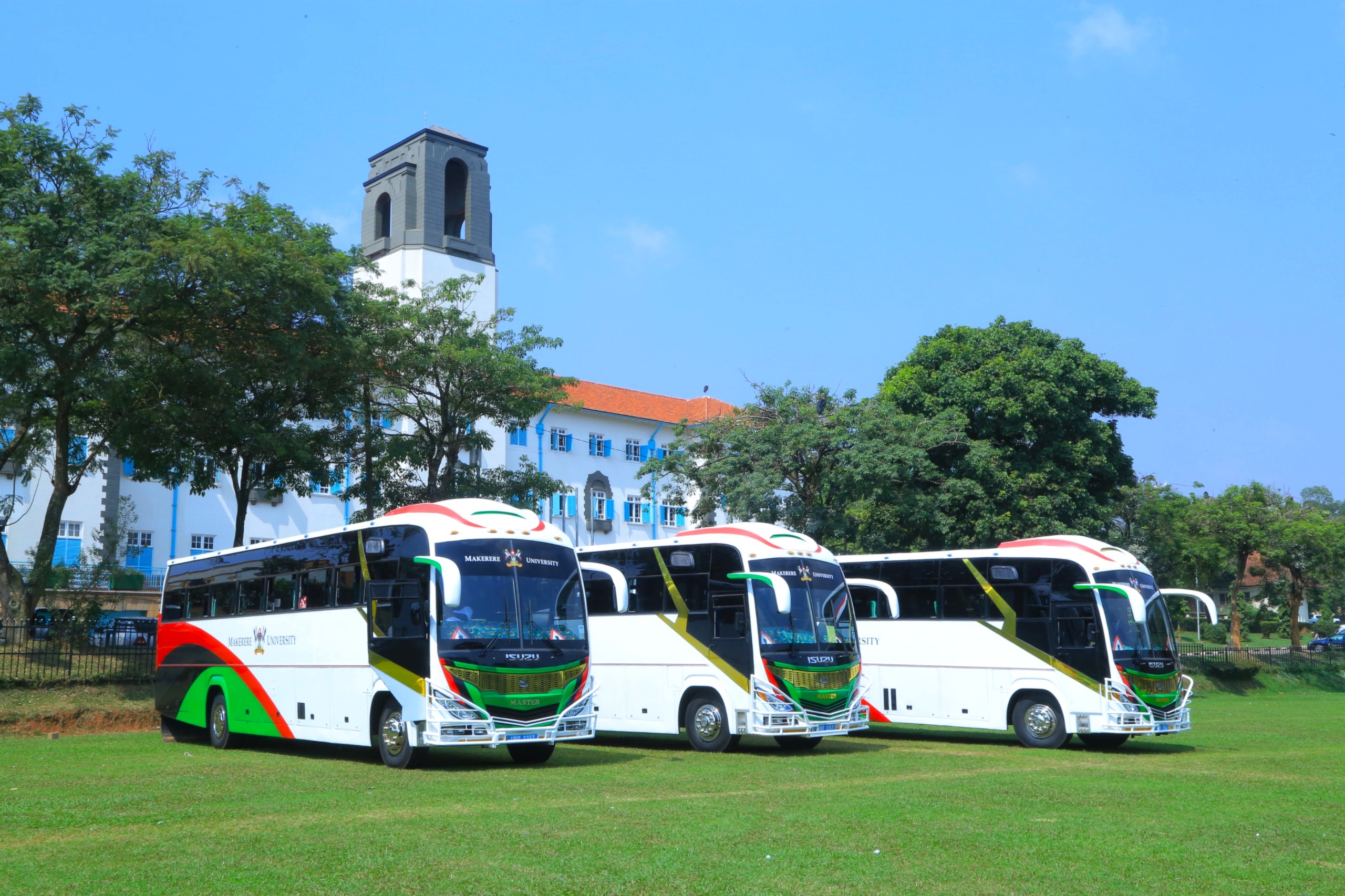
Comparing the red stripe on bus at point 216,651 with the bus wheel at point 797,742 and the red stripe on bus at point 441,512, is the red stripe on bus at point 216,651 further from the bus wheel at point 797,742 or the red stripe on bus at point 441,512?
the bus wheel at point 797,742

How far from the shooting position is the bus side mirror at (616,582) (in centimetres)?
1717

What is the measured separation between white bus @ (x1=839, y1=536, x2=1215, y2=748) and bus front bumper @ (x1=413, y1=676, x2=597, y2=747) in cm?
793

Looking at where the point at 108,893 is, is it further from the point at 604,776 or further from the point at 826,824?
the point at 604,776

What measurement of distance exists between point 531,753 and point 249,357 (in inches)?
536

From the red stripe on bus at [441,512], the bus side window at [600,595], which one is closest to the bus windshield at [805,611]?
the bus side window at [600,595]

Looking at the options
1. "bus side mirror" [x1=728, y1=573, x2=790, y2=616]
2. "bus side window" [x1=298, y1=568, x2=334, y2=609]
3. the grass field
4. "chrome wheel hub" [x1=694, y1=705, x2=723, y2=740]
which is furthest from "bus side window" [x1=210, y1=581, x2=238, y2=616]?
"bus side mirror" [x1=728, y1=573, x2=790, y2=616]

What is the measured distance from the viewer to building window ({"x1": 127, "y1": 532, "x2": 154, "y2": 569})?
4738 centimetres

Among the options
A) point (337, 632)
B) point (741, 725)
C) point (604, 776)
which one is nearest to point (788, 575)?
point (741, 725)

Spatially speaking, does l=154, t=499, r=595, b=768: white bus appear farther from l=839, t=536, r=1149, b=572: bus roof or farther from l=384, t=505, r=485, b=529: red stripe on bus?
l=839, t=536, r=1149, b=572: bus roof

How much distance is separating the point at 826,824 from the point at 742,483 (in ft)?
73.4

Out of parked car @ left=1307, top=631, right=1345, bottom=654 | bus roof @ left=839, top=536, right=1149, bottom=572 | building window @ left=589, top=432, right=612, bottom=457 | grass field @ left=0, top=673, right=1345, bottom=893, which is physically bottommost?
grass field @ left=0, top=673, right=1345, bottom=893

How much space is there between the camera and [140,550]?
47.7 m

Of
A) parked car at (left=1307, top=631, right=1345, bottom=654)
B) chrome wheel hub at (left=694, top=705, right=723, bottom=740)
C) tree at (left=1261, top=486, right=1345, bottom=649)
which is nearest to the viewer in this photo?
chrome wheel hub at (left=694, top=705, right=723, bottom=740)

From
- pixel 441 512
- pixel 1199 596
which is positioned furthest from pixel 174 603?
pixel 1199 596
